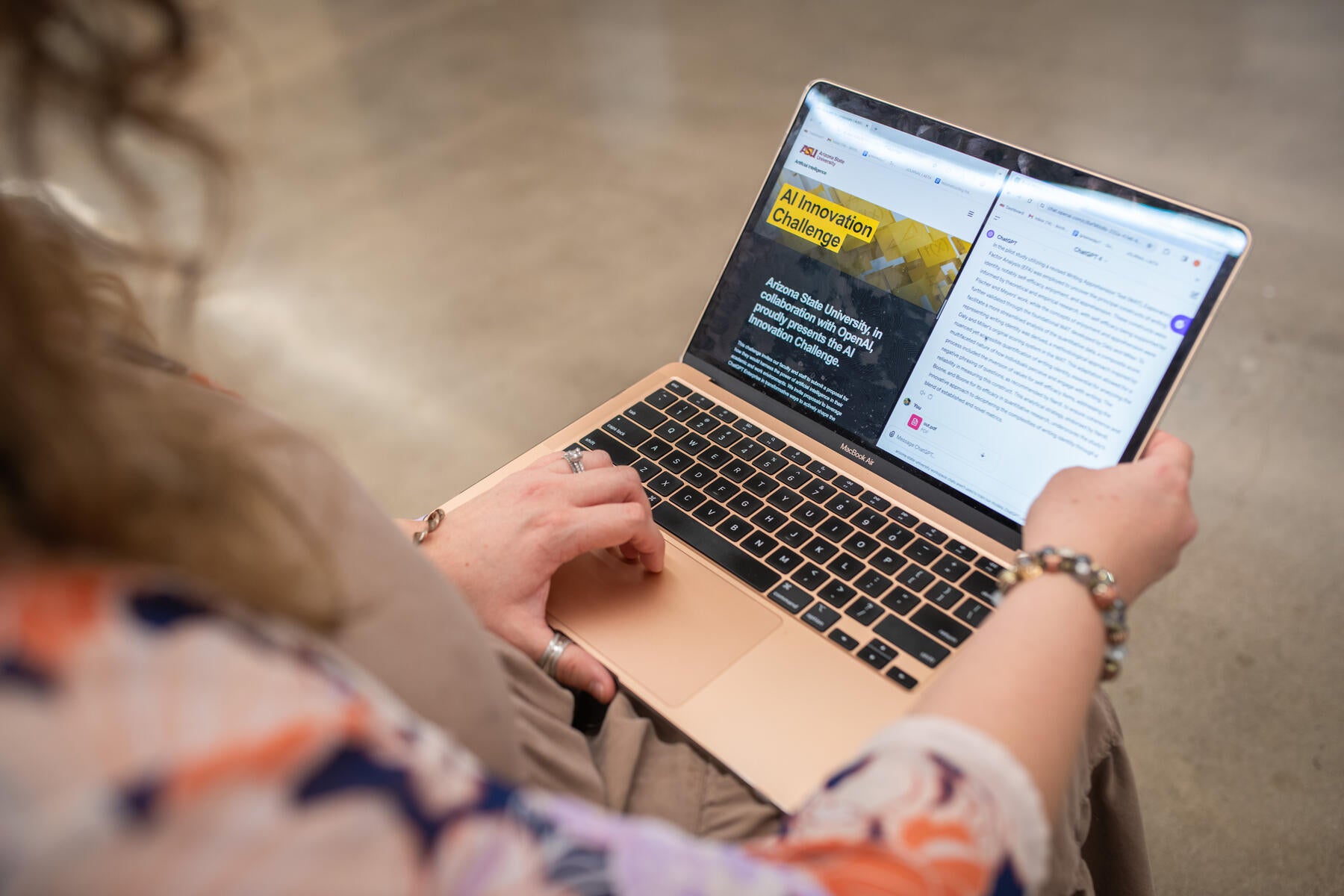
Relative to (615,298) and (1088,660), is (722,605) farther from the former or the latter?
(615,298)

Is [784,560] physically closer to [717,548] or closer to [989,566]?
[717,548]

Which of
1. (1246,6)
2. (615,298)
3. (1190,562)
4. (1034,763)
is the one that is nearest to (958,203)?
(1034,763)

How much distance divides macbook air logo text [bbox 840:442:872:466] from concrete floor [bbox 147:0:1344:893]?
1.73 ft

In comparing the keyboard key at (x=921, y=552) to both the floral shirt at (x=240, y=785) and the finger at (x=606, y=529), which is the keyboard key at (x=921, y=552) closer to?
the finger at (x=606, y=529)

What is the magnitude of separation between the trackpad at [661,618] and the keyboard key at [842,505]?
0.12 meters

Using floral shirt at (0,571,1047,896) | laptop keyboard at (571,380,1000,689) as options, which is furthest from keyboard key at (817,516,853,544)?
floral shirt at (0,571,1047,896)

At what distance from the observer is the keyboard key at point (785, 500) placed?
0.86 meters

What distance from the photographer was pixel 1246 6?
2.75 m

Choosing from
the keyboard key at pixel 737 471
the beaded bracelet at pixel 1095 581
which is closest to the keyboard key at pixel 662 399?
the keyboard key at pixel 737 471

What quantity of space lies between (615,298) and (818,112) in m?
1.17

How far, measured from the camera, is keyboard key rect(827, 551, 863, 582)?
0.80 meters

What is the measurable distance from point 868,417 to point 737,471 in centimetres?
13

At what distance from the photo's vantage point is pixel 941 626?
29.4 inches

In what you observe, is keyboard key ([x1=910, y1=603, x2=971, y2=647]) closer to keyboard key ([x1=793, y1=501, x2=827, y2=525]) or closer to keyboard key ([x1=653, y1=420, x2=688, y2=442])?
keyboard key ([x1=793, y1=501, x2=827, y2=525])
